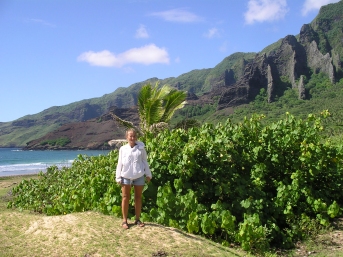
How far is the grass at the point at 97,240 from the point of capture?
514 cm

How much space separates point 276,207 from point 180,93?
7899mm

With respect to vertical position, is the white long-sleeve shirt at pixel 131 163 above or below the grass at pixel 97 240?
above

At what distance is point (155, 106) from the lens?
13.7 metres

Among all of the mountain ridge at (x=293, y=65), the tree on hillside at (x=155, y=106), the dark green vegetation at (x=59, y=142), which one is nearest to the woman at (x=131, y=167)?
the tree on hillside at (x=155, y=106)

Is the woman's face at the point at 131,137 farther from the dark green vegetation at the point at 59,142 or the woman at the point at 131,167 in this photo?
the dark green vegetation at the point at 59,142

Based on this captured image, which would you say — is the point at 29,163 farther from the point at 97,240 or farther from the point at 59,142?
the point at 97,240

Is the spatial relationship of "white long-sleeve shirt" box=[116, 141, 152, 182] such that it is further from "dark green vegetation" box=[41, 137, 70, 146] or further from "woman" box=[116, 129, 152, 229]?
"dark green vegetation" box=[41, 137, 70, 146]

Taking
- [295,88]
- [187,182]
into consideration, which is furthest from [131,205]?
[295,88]

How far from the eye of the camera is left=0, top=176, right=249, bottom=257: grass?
514 cm

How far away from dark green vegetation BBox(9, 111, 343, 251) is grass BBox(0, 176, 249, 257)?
2.71ft

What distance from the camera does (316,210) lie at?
7.80 metres

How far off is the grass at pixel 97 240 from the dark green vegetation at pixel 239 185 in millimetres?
827

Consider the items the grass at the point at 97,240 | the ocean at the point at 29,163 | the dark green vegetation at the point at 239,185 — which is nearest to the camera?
the grass at the point at 97,240

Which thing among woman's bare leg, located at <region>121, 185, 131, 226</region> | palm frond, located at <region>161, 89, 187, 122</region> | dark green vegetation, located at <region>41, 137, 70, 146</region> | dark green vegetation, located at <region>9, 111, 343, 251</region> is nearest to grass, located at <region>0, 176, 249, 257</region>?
Answer: woman's bare leg, located at <region>121, 185, 131, 226</region>
